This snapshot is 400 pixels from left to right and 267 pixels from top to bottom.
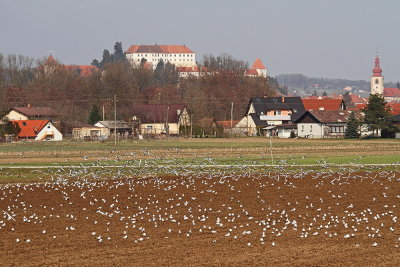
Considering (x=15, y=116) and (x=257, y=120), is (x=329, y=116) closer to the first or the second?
(x=257, y=120)

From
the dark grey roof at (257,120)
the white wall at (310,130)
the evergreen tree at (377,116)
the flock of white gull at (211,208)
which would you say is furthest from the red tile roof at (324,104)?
the flock of white gull at (211,208)

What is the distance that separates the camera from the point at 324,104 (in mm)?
134375

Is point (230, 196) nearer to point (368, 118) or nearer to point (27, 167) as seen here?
point (27, 167)

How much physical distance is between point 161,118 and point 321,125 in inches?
1245

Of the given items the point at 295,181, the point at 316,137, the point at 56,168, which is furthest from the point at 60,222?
the point at 316,137

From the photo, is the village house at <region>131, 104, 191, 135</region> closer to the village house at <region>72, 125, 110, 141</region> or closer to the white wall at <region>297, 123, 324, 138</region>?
the village house at <region>72, 125, 110, 141</region>

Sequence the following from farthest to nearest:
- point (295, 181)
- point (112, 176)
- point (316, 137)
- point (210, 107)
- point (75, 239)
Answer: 1. point (210, 107)
2. point (316, 137)
3. point (112, 176)
4. point (295, 181)
5. point (75, 239)

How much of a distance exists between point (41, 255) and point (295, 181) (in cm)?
1656

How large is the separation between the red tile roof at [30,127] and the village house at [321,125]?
36.6 m

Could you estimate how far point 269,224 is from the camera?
2305 centimetres

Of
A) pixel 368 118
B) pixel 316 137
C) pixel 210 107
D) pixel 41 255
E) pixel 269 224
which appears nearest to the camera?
pixel 41 255

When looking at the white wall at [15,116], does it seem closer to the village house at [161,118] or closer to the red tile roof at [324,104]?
the village house at [161,118]

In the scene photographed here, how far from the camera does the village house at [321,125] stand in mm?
105500

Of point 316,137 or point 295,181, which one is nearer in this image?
point 295,181
